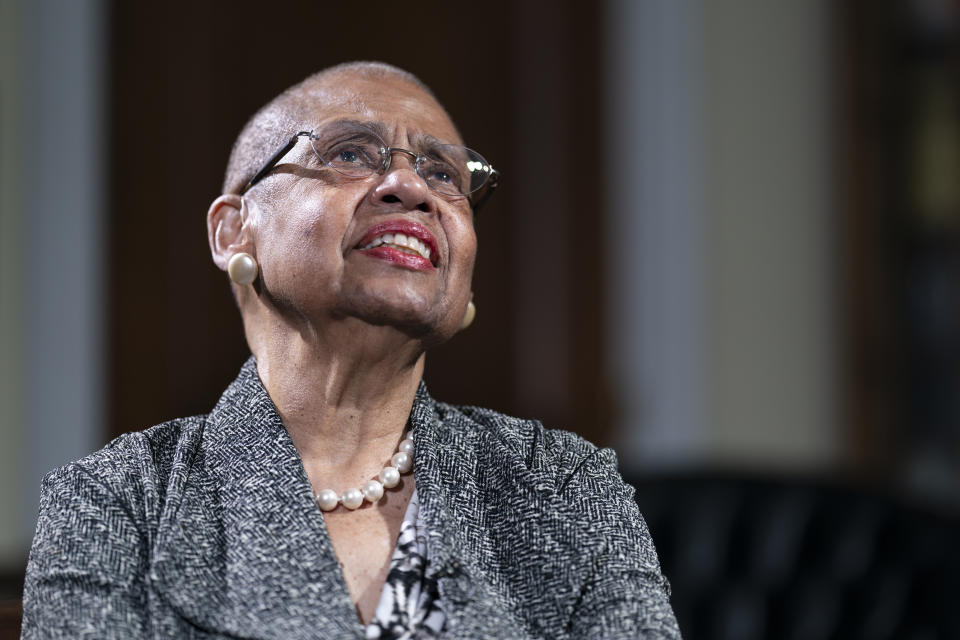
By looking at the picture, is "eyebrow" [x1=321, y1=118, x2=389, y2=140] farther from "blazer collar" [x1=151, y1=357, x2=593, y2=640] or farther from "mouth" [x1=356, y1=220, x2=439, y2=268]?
"blazer collar" [x1=151, y1=357, x2=593, y2=640]

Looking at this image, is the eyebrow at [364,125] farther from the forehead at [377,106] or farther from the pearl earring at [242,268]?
the pearl earring at [242,268]

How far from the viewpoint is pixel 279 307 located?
84 centimetres

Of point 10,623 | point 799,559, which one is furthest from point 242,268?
point 799,559

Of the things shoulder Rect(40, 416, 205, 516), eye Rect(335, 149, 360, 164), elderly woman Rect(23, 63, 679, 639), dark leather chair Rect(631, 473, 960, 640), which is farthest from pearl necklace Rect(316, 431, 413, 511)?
dark leather chair Rect(631, 473, 960, 640)

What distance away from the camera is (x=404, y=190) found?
83cm

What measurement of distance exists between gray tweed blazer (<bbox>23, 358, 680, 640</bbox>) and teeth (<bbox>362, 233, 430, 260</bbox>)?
0.13 metres

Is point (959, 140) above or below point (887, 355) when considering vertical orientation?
above

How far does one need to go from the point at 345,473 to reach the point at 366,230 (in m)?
0.18

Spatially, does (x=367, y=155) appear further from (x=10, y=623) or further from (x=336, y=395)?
(x=10, y=623)

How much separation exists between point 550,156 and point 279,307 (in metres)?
1.59

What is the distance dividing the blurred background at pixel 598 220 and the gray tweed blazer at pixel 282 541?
32.9 inches

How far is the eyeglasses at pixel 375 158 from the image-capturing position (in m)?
0.85

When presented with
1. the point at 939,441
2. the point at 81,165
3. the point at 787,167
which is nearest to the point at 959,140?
the point at 787,167

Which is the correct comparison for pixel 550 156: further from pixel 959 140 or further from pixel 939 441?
pixel 939 441
